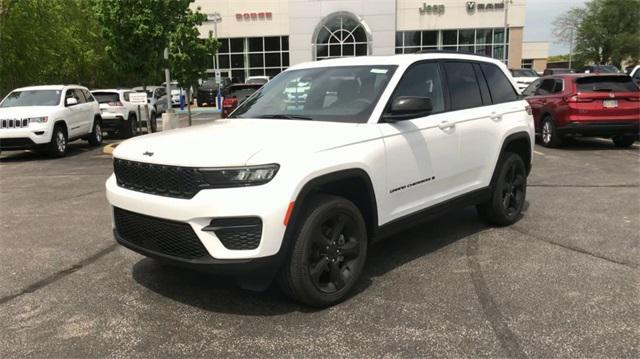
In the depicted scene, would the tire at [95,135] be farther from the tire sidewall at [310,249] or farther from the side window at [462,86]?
the tire sidewall at [310,249]

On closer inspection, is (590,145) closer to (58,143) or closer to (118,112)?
(58,143)

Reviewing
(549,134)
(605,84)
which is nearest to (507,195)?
(605,84)

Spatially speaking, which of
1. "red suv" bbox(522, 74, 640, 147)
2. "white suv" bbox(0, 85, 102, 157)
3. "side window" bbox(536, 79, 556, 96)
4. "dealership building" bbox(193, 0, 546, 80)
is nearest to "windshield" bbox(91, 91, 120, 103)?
"white suv" bbox(0, 85, 102, 157)

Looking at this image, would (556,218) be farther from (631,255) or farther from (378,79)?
(378,79)

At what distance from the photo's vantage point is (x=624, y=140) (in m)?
12.9

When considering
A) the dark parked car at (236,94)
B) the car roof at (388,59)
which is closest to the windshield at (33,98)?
the dark parked car at (236,94)

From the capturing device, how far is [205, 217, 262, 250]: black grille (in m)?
3.58

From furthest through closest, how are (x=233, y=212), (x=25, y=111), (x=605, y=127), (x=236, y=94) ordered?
1. (x=236, y=94)
2. (x=25, y=111)
3. (x=605, y=127)
4. (x=233, y=212)

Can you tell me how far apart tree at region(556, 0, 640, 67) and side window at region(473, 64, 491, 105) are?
205 ft

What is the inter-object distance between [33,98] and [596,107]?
13.5 metres

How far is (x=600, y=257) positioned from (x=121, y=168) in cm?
426

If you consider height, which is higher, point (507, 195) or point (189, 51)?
point (189, 51)

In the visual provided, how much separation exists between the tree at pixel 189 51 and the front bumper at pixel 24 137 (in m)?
4.66

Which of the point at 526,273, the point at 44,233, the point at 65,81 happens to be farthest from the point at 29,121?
the point at 65,81
